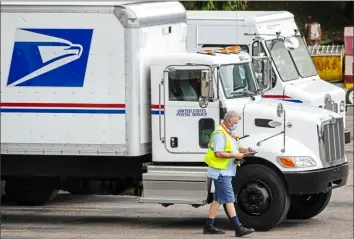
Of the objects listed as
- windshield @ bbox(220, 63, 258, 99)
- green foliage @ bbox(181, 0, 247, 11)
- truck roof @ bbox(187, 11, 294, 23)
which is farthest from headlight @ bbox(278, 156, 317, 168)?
green foliage @ bbox(181, 0, 247, 11)

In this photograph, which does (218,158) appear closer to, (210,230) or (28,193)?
(210,230)

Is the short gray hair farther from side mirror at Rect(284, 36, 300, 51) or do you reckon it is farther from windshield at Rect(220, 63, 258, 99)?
side mirror at Rect(284, 36, 300, 51)

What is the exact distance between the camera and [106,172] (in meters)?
15.1

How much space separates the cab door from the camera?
48.3ft

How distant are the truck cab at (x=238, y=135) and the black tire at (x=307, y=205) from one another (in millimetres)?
544

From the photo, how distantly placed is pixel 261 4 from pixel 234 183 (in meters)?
25.8

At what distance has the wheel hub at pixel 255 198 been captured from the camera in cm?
1448

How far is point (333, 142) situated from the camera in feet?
49.1

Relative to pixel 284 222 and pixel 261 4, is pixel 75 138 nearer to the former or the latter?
pixel 284 222

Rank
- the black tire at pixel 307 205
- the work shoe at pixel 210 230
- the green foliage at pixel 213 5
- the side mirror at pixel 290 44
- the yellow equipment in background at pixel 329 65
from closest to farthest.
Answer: the work shoe at pixel 210 230
the black tire at pixel 307 205
the side mirror at pixel 290 44
the green foliage at pixel 213 5
the yellow equipment in background at pixel 329 65

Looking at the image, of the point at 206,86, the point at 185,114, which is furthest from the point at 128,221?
the point at 206,86

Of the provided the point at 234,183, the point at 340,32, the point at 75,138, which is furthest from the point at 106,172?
the point at 340,32

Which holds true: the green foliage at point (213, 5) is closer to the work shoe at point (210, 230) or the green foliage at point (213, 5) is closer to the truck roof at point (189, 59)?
the truck roof at point (189, 59)

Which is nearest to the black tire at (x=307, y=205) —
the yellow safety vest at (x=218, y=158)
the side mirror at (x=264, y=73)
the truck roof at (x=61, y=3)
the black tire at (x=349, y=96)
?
the side mirror at (x=264, y=73)
